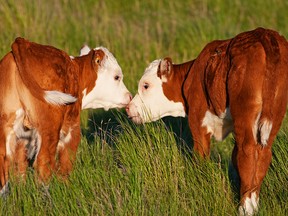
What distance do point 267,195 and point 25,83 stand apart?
247cm

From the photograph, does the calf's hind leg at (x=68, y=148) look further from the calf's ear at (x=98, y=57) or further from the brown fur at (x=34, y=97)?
the calf's ear at (x=98, y=57)

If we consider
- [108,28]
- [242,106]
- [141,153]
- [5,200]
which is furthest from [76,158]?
[108,28]

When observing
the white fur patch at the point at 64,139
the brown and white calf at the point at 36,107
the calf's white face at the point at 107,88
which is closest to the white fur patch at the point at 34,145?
the brown and white calf at the point at 36,107

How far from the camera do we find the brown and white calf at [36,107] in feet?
26.2

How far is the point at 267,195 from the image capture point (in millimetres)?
8477

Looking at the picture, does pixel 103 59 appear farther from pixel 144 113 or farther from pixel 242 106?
pixel 242 106

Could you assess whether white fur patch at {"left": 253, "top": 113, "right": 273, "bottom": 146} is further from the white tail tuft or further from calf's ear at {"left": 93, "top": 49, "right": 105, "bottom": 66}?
calf's ear at {"left": 93, "top": 49, "right": 105, "bottom": 66}

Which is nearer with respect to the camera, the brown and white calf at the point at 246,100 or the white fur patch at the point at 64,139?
the brown and white calf at the point at 246,100

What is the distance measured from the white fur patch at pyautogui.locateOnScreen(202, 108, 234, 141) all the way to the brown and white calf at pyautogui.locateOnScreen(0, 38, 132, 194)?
4.25 feet

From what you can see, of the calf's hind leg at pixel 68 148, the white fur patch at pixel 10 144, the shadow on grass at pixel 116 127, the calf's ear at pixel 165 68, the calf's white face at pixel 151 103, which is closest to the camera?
the white fur patch at pixel 10 144

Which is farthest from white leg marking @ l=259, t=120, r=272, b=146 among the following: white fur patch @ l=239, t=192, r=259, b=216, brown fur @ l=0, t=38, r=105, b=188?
brown fur @ l=0, t=38, r=105, b=188

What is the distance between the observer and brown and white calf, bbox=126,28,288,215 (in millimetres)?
7820

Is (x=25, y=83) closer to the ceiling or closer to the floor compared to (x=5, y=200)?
closer to the ceiling

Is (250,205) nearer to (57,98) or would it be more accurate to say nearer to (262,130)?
(262,130)
